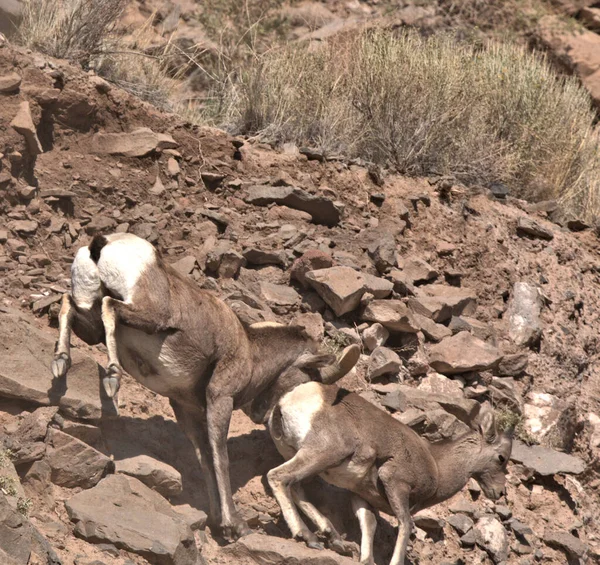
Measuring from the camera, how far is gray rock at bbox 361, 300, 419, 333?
28.0 feet

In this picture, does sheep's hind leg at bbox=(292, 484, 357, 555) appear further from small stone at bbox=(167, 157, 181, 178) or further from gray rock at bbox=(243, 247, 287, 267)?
small stone at bbox=(167, 157, 181, 178)

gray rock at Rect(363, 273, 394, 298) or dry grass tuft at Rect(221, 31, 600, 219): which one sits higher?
dry grass tuft at Rect(221, 31, 600, 219)

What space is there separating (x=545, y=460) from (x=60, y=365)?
14.6ft

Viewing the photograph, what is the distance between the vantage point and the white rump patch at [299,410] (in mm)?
6676

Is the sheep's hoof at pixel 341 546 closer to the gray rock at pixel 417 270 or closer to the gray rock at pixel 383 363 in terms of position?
the gray rock at pixel 383 363

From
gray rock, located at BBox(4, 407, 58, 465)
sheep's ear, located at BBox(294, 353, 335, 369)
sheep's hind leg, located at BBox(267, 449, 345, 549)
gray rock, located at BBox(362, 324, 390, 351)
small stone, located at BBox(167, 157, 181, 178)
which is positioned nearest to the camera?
gray rock, located at BBox(4, 407, 58, 465)

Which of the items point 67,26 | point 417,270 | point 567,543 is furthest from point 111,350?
point 67,26

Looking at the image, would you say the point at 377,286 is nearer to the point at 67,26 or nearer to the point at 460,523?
the point at 460,523

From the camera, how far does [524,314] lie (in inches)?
396

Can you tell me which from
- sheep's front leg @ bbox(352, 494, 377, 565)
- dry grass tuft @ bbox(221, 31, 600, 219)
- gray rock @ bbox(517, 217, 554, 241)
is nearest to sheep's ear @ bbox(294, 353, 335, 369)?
sheep's front leg @ bbox(352, 494, 377, 565)

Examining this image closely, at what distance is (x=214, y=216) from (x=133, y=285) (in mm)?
3227

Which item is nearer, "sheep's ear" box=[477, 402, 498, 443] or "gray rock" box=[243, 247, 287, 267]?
"sheep's ear" box=[477, 402, 498, 443]

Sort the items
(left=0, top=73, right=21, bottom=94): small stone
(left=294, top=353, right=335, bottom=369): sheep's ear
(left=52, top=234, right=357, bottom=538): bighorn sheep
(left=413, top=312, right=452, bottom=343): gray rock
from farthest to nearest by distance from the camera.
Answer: (left=413, top=312, right=452, bottom=343): gray rock
(left=0, top=73, right=21, bottom=94): small stone
(left=294, top=353, right=335, bottom=369): sheep's ear
(left=52, top=234, right=357, bottom=538): bighorn sheep

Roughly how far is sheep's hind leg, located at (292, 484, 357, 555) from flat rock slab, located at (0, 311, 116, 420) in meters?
1.44
